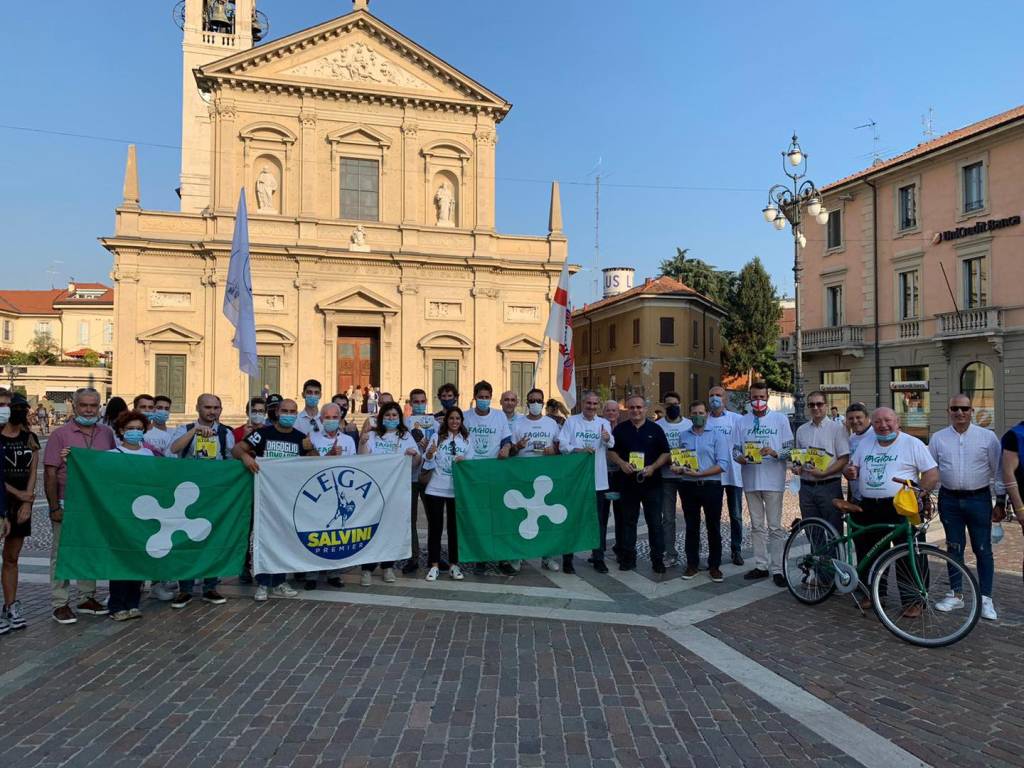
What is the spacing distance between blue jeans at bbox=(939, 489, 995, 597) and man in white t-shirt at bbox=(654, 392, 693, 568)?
102 inches

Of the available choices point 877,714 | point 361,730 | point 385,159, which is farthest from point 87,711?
point 385,159

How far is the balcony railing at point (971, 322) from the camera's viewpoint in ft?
88.0

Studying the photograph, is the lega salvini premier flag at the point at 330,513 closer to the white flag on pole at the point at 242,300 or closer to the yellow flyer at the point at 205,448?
the yellow flyer at the point at 205,448

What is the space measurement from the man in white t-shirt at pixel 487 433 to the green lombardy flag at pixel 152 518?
2.53m

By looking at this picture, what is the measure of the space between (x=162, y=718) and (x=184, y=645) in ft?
4.62

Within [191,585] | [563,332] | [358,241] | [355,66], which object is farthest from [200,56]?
[191,585]

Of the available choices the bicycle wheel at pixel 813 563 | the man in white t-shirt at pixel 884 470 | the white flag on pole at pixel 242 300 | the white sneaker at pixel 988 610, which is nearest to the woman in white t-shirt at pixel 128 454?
the white flag on pole at pixel 242 300

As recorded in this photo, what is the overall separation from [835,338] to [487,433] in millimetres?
30014

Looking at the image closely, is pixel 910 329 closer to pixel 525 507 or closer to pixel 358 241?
pixel 358 241

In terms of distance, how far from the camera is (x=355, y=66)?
3350cm

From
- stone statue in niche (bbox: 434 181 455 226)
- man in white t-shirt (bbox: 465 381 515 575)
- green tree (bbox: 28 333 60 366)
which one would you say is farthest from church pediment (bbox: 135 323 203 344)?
green tree (bbox: 28 333 60 366)

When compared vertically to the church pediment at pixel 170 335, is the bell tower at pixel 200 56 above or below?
above

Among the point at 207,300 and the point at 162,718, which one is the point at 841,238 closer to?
the point at 207,300

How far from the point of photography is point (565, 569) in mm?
8062
